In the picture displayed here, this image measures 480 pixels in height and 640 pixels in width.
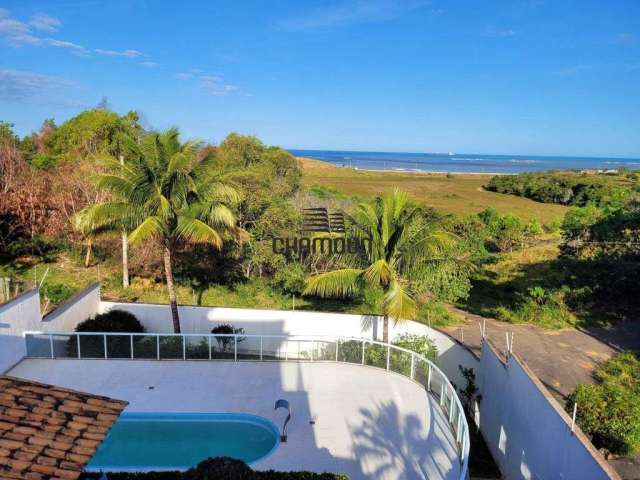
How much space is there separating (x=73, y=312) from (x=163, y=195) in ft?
16.8

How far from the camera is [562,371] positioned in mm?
13414

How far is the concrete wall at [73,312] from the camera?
12.9 metres

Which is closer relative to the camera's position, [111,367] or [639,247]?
[111,367]

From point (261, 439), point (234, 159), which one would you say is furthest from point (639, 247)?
point (234, 159)

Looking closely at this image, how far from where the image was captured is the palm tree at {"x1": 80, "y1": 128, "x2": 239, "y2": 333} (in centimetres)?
1243

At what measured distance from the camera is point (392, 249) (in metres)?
12.4

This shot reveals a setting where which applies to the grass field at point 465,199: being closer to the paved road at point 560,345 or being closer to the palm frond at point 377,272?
the paved road at point 560,345

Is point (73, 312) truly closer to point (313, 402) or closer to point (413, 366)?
point (313, 402)

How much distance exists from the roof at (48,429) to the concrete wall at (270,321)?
9.80m

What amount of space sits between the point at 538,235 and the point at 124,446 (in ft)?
113

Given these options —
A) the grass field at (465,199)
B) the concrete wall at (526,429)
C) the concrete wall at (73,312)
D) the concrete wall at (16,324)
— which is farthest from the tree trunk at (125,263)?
the grass field at (465,199)

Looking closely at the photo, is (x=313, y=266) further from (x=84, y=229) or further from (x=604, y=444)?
(x=604, y=444)

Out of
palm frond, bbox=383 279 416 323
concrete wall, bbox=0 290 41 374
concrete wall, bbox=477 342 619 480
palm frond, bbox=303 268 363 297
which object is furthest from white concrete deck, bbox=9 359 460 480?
palm frond, bbox=303 268 363 297

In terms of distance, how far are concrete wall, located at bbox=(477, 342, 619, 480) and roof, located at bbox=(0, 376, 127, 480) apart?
6636mm
